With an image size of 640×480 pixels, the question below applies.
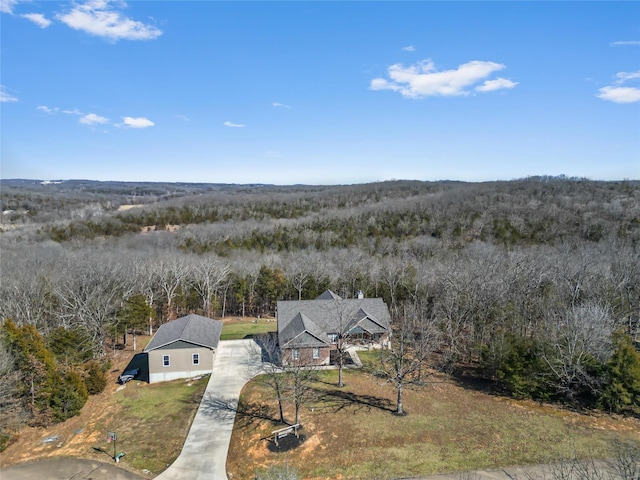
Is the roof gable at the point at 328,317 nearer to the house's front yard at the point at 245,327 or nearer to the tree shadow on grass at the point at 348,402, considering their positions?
the tree shadow on grass at the point at 348,402

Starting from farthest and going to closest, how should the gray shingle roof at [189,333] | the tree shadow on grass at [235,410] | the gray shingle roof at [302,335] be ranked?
1. the gray shingle roof at [302,335]
2. the gray shingle roof at [189,333]
3. the tree shadow on grass at [235,410]

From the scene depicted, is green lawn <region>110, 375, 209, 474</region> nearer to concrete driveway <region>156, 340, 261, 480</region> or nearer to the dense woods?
concrete driveway <region>156, 340, 261, 480</region>

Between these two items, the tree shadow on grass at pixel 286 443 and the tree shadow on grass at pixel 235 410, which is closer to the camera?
the tree shadow on grass at pixel 286 443

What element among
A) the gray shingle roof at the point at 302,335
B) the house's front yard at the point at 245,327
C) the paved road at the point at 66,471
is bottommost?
the house's front yard at the point at 245,327

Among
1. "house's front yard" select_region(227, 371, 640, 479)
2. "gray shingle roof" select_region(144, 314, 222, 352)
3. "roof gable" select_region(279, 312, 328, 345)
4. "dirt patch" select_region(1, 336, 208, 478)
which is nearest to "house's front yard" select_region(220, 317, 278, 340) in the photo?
"gray shingle roof" select_region(144, 314, 222, 352)

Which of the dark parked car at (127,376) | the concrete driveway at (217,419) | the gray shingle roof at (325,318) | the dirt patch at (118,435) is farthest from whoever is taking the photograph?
the gray shingle roof at (325,318)

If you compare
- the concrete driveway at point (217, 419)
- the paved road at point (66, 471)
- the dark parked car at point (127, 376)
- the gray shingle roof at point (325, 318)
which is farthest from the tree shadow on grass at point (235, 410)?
the dark parked car at point (127, 376)

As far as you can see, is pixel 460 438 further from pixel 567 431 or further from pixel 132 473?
pixel 132 473

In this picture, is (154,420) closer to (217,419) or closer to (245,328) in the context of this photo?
(217,419)
